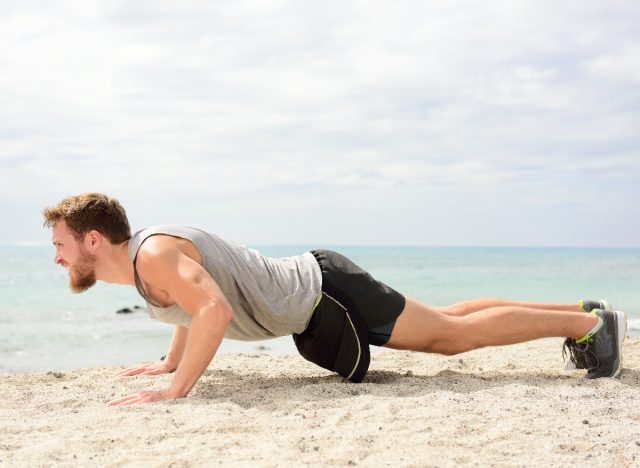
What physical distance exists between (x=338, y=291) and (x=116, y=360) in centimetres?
414

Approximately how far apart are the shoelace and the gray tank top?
1.80m

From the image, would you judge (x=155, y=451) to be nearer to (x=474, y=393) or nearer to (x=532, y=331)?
(x=474, y=393)

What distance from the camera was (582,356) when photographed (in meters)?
4.43

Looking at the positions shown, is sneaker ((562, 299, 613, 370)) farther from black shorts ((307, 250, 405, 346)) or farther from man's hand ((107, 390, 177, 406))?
man's hand ((107, 390, 177, 406))

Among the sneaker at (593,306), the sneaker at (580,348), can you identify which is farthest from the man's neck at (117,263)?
the sneaker at (593,306)

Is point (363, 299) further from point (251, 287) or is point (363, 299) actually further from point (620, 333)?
point (620, 333)

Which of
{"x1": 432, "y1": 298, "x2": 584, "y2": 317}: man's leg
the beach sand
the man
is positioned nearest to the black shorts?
the man

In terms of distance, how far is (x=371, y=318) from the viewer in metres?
4.10

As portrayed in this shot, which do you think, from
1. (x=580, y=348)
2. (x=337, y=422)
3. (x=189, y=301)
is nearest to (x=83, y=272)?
(x=189, y=301)

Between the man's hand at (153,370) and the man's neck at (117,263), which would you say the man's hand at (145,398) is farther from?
the man's hand at (153,370)

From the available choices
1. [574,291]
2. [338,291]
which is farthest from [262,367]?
[574,291]

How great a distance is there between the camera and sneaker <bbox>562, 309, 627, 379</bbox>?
14.0 ft

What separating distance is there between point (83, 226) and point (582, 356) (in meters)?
3.31

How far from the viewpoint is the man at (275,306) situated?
361 centimetres
